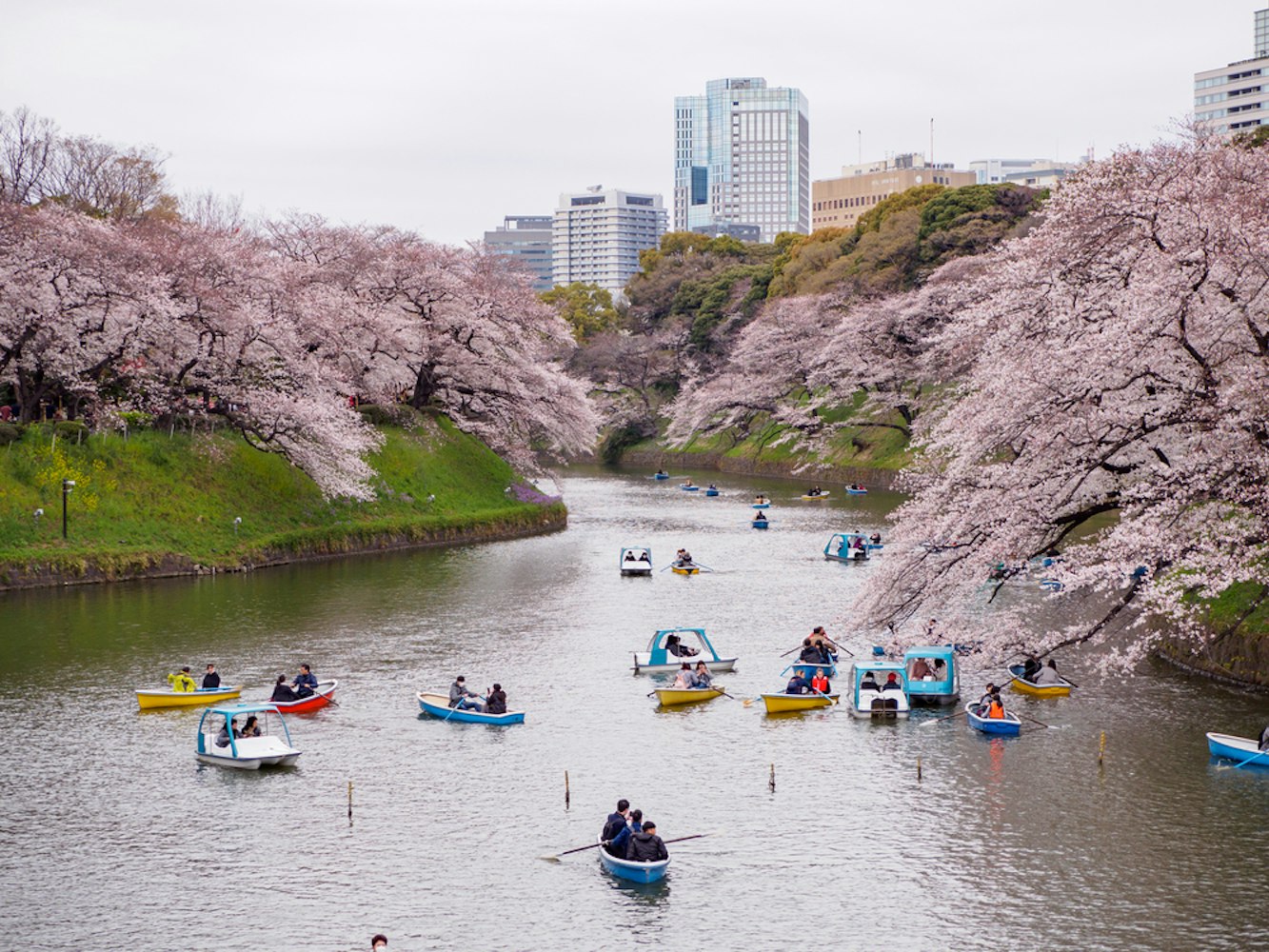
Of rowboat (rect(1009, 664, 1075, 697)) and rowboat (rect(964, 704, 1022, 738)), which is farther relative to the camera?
rowboat (rect(1009, 664, 1075, 697))

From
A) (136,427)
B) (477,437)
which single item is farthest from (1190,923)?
(477,437)

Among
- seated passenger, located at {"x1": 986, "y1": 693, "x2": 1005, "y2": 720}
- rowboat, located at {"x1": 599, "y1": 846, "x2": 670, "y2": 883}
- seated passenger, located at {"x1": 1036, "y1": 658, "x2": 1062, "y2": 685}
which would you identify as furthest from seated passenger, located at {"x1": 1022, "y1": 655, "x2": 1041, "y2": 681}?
rowboat, located at {"x1": 599, "y1": 846, "x2": 670, "y2": 883}

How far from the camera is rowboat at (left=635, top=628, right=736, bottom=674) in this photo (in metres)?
38.5

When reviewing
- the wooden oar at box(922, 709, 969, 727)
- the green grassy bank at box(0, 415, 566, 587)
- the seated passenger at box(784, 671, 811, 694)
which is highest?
the green grassy bank at box(0, 415, 566, 587)

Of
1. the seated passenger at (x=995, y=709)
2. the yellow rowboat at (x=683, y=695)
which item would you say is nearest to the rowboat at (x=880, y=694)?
the seated passenger at (x=995, y=709)

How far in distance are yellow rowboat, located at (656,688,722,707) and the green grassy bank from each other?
88.2 ft

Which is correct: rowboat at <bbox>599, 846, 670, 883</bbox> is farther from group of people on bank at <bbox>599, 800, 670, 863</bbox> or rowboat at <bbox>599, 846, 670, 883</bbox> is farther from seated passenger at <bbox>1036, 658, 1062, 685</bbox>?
seated passenger at <bbox>1036, 658, 1062, 685</bbox>

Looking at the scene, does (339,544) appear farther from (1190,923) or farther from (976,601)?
(1190,923)

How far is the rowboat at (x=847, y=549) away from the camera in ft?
197

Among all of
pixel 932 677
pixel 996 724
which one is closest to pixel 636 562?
pixel 932 677

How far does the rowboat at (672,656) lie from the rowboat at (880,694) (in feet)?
17.3

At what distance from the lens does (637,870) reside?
2283 centimetres

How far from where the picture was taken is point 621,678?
124 ft

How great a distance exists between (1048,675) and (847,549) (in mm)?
24897
